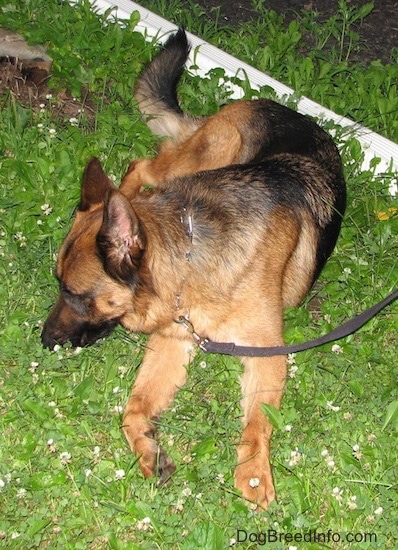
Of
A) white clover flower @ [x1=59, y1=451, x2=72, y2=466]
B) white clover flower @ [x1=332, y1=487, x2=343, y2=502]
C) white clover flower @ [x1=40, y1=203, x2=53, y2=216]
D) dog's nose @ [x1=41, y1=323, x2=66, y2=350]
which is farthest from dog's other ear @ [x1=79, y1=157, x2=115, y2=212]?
white clover flower @ [x1=332, y1=487, x2=343, y2=502]

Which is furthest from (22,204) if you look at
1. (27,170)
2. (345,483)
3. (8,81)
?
(345,483)

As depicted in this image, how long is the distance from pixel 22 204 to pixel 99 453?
81.6 inches

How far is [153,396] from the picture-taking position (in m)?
4.36

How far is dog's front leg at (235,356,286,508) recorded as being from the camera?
12.9 feet

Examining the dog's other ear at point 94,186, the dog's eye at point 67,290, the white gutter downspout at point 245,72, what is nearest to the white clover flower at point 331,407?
the dog's eye at point 67,290

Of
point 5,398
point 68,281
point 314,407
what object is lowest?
point 5,398

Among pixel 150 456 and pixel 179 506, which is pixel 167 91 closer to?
pixel 150 456

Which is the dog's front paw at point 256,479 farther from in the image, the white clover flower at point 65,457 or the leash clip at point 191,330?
the white clover flower at point 65,457

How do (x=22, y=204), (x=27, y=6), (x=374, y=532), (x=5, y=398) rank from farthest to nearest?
(x=27, y=6) → (x=22, y=204) → (x=5, y=398) → (x=374, y=532)

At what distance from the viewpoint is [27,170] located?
5535 mm

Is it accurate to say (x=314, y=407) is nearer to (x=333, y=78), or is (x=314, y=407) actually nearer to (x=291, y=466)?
(x=291, y=466)

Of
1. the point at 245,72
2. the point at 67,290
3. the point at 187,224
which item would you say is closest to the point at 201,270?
the point at 187,224

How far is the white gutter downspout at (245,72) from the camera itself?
19.3 feet

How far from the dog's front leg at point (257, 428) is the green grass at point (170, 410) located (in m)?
0.07
